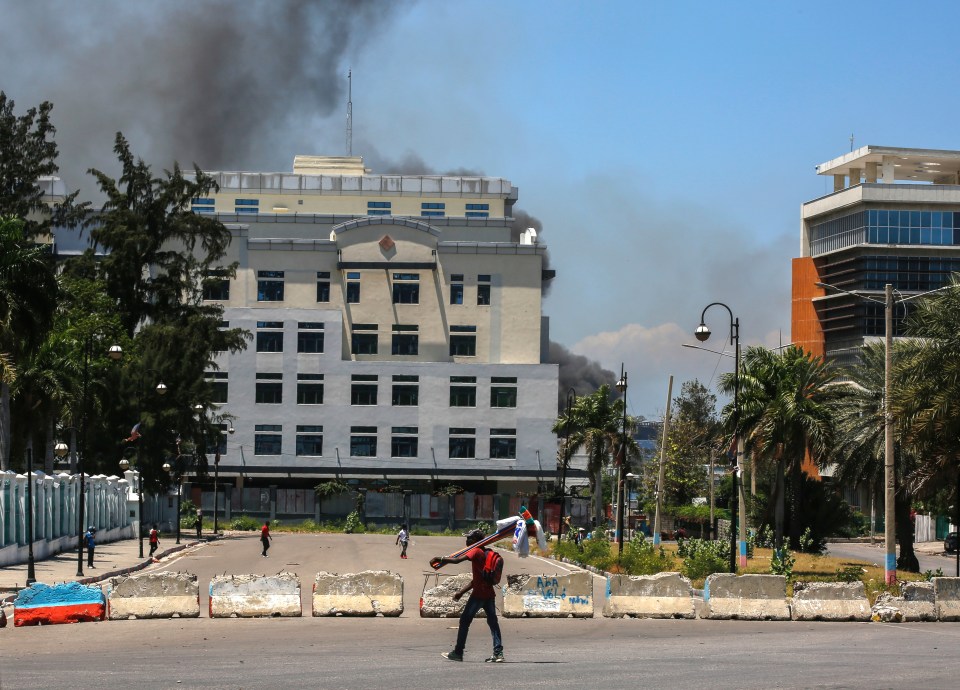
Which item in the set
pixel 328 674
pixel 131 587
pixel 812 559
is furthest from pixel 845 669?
pixel 812 559

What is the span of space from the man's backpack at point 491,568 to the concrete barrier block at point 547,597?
8.86 m

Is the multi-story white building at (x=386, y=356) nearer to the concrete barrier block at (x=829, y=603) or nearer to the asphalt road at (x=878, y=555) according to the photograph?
the asphalt road at (x=878, y=555)

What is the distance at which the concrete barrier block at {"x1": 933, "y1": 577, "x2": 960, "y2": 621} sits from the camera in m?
26.9

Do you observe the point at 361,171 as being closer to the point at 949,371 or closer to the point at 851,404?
the point at 851,404

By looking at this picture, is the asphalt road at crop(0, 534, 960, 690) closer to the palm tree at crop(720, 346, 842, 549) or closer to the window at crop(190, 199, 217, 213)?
the palm tree at crop(720, 346, 842, 549)

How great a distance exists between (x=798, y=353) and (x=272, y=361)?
52.1m

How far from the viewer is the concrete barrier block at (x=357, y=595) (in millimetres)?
25891

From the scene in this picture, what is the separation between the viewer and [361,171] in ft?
436

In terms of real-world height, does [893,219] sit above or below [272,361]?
above

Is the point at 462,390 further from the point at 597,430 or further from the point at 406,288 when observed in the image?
the point at 597,430

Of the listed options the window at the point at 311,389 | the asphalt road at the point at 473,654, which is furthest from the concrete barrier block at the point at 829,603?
the window at the point at 311,389

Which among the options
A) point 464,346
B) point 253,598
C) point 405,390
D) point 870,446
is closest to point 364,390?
point 405,390

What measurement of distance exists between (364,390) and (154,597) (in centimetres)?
7749

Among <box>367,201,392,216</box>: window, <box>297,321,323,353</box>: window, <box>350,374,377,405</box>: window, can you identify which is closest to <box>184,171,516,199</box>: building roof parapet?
<box>367,201,392,216</box>: window
